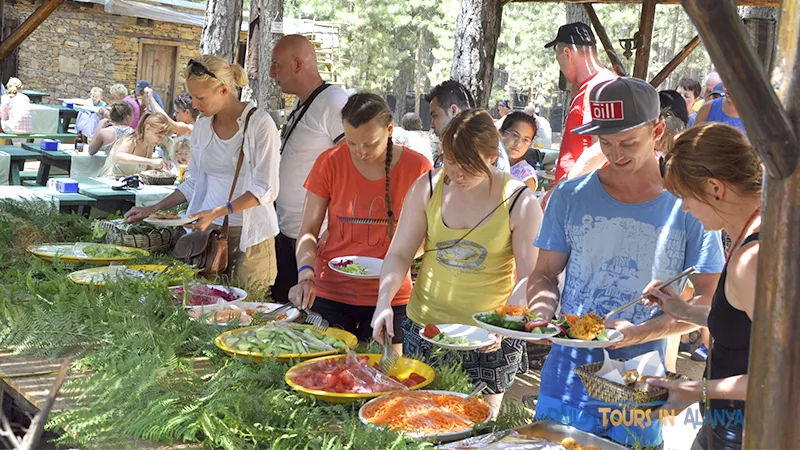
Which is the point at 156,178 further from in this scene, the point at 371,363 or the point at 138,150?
the point at 371,363

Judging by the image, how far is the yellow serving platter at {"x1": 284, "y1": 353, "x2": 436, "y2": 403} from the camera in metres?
2.48

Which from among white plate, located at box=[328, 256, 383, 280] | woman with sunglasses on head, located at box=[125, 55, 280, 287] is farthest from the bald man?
white plate, located at box=[328, 256, 383, 280]

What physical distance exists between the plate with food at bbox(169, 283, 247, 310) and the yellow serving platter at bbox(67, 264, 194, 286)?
12 cm

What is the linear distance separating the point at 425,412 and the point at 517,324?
0.39m

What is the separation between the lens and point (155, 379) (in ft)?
8.41

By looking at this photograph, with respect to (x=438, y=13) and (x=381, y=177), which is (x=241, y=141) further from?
(x=438, y=13)

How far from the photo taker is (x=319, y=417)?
2.38 m

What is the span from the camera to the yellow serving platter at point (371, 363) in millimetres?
2477

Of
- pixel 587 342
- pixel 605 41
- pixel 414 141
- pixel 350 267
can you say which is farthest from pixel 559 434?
pixel 414 141

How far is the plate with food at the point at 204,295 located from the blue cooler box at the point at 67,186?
388 cm

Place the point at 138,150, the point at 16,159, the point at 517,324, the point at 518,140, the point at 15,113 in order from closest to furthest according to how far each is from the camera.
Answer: the point at 517,324 → the point at 518,140 → the point at 138,150 → the point at 16,159 → the point at 15,113

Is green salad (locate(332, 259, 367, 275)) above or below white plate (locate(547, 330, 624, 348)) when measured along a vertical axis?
below

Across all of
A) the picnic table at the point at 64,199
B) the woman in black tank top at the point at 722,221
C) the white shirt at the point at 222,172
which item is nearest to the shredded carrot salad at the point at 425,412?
the woman in black tank top at the point at 722,221

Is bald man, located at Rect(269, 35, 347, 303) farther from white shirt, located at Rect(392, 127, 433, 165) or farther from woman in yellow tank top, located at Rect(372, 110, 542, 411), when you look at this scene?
white shirt, located at Rect(392, 127, 433, 165)
